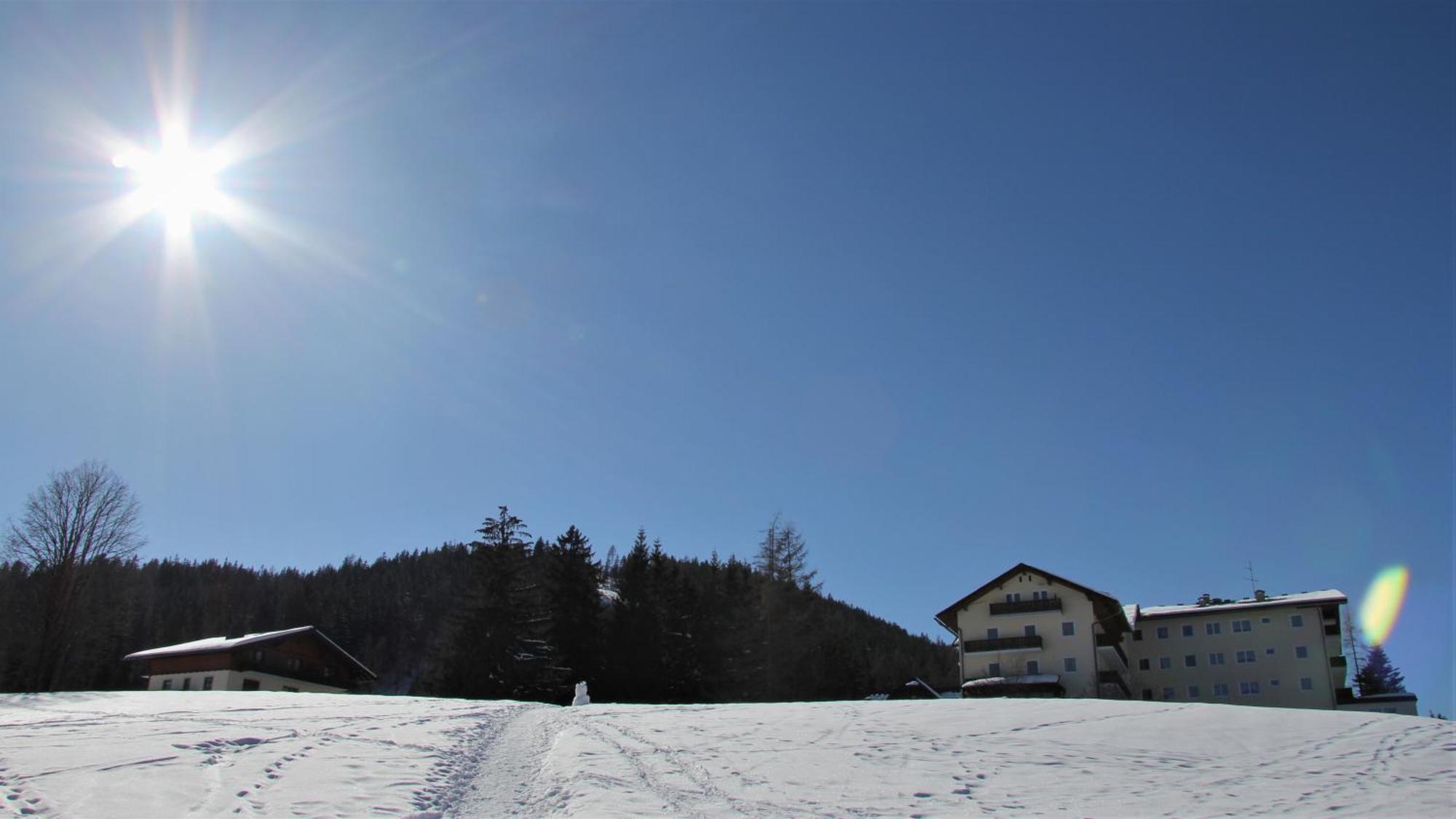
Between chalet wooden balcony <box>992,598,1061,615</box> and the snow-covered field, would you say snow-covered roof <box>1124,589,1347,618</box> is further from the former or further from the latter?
the snow-covered field

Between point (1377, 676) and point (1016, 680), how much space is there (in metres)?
49.5

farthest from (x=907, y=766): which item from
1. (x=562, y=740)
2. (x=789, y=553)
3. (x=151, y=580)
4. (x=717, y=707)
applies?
(x=151, y=580)

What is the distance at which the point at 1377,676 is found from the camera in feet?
272

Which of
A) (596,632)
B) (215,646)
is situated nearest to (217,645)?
(215,646)

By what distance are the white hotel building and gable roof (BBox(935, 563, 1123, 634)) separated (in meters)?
0.07

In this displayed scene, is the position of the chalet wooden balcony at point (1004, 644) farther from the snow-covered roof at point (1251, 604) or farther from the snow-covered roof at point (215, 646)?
the snow-covered roof at point (215, 646)

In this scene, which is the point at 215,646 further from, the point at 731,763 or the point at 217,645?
the point at 731,763

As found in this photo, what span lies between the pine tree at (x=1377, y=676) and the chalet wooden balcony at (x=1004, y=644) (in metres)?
36.8

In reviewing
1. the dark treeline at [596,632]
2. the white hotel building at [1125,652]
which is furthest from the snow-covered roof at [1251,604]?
the dark treeline at [596,632]

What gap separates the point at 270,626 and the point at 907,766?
120542 millimetres

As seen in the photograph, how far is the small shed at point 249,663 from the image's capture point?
175 ft

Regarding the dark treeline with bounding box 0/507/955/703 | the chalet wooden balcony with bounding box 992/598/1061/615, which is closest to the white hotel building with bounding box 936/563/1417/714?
the chalet wooden balcony with bounding box 992/598/1061/615

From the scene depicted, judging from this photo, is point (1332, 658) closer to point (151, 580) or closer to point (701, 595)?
point (701, 595)

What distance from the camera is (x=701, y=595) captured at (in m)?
63.8
